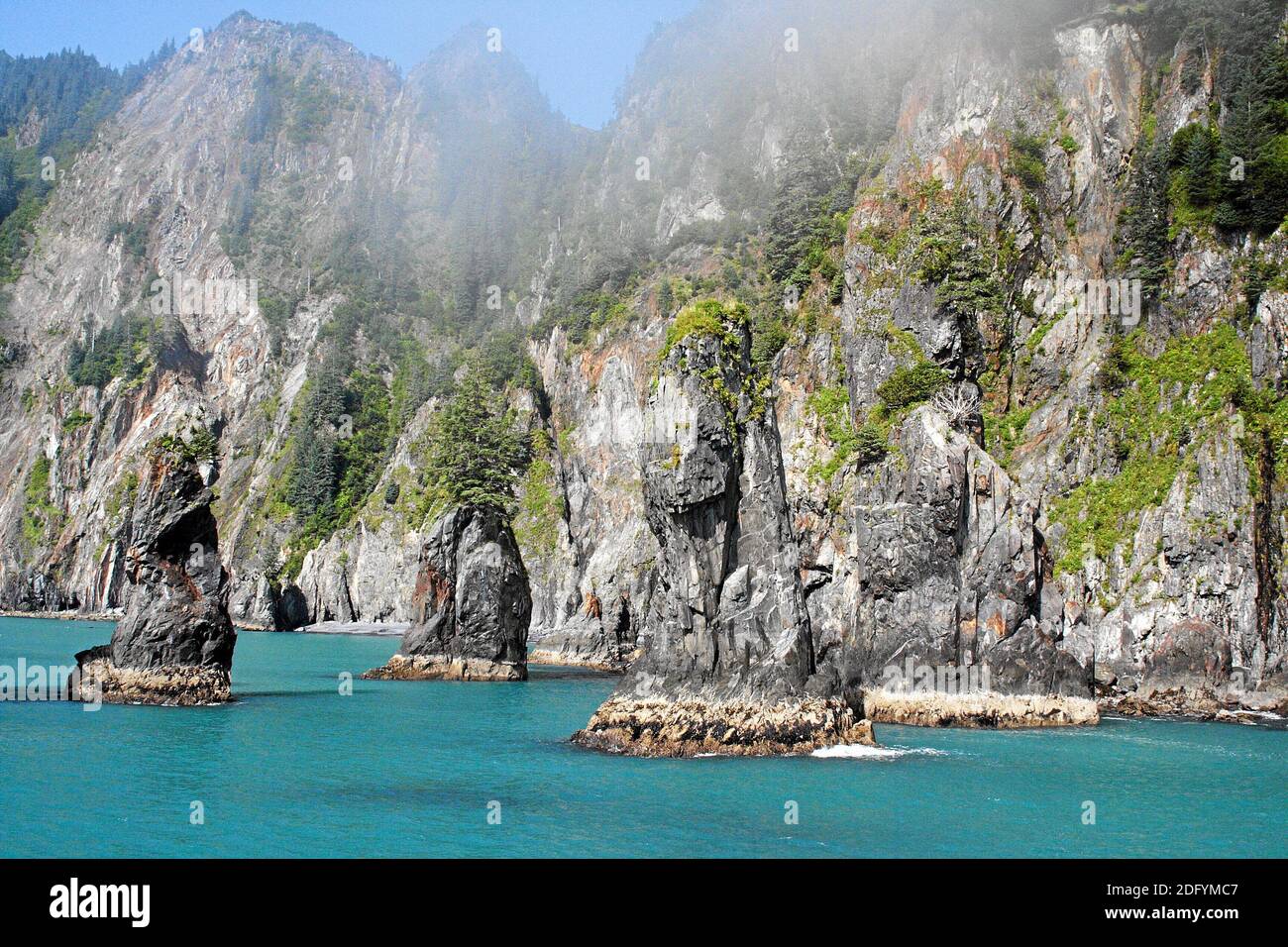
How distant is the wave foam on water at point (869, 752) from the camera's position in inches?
1443

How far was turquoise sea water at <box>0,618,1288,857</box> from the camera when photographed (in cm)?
2530

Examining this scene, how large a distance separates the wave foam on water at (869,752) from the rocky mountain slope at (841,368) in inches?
105

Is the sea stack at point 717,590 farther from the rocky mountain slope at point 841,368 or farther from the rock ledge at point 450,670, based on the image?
the rock ledge at point 450,670

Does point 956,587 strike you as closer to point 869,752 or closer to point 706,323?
point 869,752

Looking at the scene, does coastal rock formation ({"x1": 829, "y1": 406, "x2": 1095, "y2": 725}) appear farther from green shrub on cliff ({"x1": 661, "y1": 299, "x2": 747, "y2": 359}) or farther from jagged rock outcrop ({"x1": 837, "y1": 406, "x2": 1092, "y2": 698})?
green shrub on cliff ({"x1": 661, "y1": 299, "x2": 747, "y2": 359})

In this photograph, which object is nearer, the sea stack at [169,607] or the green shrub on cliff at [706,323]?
the green shrub on cliff at [706,323]

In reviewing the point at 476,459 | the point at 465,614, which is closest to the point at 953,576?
the point at 465,614

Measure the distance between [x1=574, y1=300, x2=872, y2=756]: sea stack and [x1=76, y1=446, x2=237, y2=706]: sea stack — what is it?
772 inches

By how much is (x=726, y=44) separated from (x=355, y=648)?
103 m

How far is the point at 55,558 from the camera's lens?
516 ft

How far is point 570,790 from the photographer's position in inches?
1234

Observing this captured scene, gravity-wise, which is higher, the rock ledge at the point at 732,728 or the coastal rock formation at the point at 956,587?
the coastal rock formation at the point at 956,587

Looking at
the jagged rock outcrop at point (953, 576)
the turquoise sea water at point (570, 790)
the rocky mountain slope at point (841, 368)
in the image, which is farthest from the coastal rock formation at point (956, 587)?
the turquoise sea water at point (570, 790)
